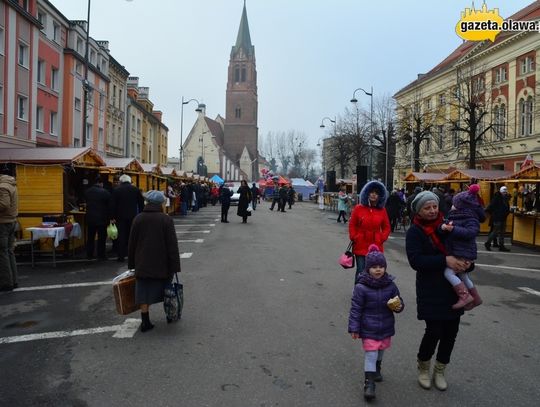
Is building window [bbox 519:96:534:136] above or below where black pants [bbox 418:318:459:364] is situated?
above

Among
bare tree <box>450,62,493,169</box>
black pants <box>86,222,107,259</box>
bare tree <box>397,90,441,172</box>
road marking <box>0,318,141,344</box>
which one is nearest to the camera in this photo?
road marking <box>0,318,141,344</box>

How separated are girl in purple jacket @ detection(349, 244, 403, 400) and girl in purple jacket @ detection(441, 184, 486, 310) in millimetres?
468

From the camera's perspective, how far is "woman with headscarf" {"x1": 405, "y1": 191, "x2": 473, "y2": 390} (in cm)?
415

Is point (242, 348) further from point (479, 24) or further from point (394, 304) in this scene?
point (479, 24)

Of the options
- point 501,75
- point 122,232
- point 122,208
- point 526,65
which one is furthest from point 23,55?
point 501,75

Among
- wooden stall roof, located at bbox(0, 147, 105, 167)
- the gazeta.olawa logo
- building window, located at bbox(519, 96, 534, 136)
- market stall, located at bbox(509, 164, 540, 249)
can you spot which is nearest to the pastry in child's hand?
wooden stall roof, located at bbox(0, 147, 105, 167)

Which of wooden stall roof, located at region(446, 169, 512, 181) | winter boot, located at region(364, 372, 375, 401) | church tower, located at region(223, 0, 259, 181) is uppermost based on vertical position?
church tower, located at region(223, 0, 259, 181)

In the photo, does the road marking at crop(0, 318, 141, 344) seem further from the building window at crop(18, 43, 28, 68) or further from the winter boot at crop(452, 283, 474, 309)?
the building window at crop(18, 43, 28, 68)

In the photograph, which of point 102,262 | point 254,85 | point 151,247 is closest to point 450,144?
point 102,262

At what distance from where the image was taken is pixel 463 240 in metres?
4.07

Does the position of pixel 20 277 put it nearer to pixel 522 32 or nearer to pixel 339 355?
pixel 339 355

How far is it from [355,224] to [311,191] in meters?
62.4

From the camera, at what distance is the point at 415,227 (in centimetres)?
427

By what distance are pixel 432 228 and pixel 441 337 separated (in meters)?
0.93
